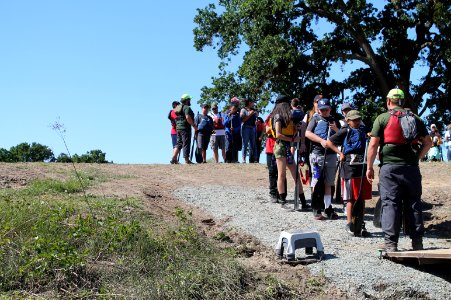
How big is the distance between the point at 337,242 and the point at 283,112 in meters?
2.77

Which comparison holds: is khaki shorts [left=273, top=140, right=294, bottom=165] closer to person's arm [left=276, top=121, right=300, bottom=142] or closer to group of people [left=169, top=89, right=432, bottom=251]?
group of people [left=169, top=89, right=432, bottom=251]

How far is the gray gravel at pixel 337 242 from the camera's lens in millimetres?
7453

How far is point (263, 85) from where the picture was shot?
24719 millimetres

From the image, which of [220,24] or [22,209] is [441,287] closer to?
[22,209]

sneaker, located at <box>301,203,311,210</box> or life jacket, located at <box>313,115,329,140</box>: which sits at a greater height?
life jacket, located at <box>313,115,329,140</box>

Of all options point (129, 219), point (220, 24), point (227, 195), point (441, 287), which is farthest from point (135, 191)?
point (220, 24)

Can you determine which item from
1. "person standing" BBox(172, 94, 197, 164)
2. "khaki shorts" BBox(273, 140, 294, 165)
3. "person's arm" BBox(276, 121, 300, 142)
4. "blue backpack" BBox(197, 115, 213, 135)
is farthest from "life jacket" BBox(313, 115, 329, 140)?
"blue backpack" BBox(197, 115, 213, 135)

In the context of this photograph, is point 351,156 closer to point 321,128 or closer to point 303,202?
point 321,128

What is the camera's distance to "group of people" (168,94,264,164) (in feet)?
56.2

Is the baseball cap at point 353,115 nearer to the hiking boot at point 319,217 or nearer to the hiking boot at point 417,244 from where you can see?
the hiking boot at point 319,217

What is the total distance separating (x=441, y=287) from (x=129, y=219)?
3940mm

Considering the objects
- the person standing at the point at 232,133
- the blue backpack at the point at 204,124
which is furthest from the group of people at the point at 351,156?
the person standing at the point at 232,133

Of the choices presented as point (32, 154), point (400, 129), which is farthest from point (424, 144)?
point (32, 154)

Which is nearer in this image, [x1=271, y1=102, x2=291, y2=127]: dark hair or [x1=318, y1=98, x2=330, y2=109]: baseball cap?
[x1=318, y1=98, x2=330, y2=109]: baseball cap
